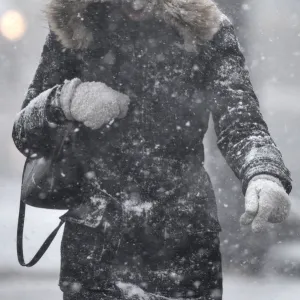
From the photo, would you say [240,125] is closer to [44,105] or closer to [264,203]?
[264,203]

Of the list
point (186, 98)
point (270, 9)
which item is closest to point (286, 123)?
point (270, 9)

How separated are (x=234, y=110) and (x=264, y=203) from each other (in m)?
0.45

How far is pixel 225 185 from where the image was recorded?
20.7ft

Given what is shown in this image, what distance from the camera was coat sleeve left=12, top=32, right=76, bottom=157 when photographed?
8.87 feet

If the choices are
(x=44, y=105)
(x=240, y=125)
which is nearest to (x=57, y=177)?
(x=44, y=105)

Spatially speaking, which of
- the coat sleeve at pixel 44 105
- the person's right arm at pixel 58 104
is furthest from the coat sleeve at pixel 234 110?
the coat sleeve at pixel 44 105

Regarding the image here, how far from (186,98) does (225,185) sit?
356 centimetres

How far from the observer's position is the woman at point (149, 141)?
2766 millimetres

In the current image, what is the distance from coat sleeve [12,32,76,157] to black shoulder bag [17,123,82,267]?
0.11 feet

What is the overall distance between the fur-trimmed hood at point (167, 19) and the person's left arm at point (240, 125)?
75 mm

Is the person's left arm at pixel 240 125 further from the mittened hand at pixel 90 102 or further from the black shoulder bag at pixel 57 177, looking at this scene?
the black shoulder bag at pixel 57 177

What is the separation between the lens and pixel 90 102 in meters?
2.61

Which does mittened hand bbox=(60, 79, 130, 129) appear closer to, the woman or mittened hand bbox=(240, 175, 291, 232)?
the woman

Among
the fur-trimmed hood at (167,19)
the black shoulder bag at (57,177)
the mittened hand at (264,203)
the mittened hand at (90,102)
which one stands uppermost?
the fur-trimmed hood at (167,19)
